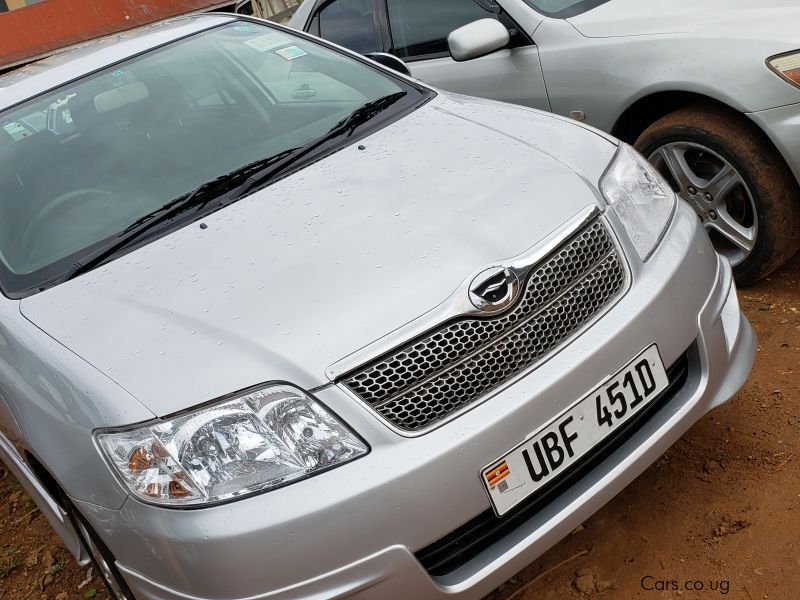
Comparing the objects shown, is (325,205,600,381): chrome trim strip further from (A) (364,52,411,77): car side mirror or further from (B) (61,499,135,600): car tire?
(A) (364,52,411,77): car side mirror

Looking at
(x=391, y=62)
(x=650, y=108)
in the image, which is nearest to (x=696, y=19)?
(x=650, y=108)

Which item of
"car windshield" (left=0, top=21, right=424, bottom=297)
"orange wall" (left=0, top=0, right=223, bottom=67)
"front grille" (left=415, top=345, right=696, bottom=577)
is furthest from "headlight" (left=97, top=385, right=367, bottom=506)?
"orange wall" (left=0, top=0, right=223, bottom=67)

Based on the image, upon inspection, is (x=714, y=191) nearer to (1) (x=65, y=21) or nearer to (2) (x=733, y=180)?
(2) (x=733, y=180)

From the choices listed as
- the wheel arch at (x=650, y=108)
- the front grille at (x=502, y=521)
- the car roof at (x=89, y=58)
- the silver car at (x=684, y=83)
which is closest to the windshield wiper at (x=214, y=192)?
the car roof at (x=89, y=58)

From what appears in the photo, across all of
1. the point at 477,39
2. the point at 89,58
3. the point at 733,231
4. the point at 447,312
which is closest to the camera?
the point at 447,312

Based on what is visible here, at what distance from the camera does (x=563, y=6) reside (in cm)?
382

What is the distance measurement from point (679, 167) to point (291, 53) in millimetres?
1573

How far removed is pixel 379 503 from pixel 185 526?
402 mm

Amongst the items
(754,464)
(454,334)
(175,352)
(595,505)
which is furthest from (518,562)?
(754,464)

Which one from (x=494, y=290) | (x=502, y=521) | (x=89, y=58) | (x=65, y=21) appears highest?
(x=89, y=58)

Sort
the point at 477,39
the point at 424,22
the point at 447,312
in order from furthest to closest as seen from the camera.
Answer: the point at 424,22 → the point at 477,39 → the point at 447,312

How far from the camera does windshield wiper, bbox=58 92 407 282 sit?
2467 mm

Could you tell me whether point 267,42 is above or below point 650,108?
above

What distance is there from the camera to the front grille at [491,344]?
191 centimetres
